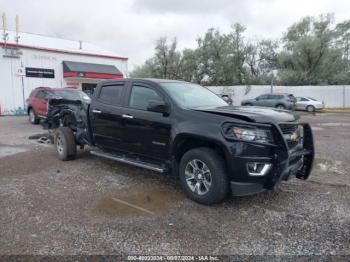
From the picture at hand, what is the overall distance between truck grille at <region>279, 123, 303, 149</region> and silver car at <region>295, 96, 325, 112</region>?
22298 mm

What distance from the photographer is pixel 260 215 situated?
154 inches

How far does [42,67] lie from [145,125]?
2105 cm

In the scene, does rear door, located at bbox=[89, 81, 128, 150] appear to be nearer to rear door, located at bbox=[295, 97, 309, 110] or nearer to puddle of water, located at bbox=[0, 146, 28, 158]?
puddle of water, located at bbox=[0, 146, 28, 158]

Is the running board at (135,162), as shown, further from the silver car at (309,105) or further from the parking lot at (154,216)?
the silver car at (309,105)

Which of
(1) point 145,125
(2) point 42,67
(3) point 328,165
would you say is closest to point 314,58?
(2) point 42,67

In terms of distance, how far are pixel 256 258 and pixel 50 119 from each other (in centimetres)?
639

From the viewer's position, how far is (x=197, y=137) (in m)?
4.14

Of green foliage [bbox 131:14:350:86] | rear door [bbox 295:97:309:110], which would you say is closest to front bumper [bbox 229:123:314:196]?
rear door [bbox 295:97:309:110]

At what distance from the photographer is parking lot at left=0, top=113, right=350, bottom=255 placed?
315 cm

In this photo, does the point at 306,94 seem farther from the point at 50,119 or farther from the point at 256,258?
the point at 256,258

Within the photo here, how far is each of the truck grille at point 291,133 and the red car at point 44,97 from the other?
31.6 ft

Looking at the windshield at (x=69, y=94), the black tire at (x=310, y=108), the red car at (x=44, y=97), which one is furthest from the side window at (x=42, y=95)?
the black tire at (x=310, y=108)

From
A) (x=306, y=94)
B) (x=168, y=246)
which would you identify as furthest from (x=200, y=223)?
(x=306, y=94)

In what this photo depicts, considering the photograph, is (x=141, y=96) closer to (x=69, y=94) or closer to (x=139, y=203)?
(x=139, y=203)
